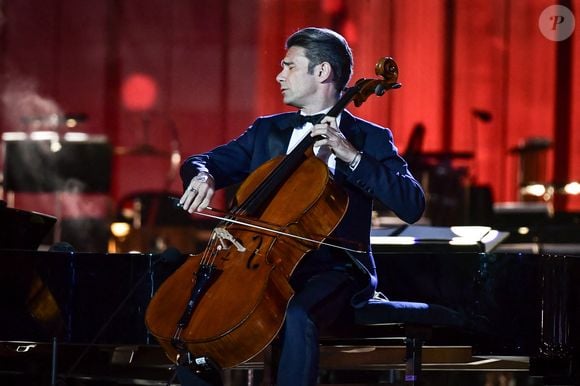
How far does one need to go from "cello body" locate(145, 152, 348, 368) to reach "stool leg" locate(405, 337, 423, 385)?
502 millimetres

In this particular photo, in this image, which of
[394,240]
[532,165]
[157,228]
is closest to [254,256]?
[394,240]

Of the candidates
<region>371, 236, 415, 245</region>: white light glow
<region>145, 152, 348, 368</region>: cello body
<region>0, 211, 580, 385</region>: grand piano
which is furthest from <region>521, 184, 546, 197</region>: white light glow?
<region>145, 152, 348, 368</region>: cello body

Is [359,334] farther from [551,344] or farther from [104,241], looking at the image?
[104,241]

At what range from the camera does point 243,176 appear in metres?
3.30

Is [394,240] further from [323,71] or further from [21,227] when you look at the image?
[21,227]

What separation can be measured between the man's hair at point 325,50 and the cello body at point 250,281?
0.37 meters

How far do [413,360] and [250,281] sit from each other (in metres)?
0.64

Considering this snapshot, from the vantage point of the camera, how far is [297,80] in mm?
3070

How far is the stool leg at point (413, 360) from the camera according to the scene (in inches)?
118

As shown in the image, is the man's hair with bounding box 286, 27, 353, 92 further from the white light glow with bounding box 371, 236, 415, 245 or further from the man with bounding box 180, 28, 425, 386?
the white light glow with bounding box 371, 236, 415, 245

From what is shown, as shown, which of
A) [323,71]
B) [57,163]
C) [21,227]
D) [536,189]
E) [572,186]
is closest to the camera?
[323,71]

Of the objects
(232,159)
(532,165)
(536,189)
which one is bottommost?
(232,159)

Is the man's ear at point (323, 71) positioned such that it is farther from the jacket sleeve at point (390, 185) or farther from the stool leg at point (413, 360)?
the stool leg at point (413, 360)

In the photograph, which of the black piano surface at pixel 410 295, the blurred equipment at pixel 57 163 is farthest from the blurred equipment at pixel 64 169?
the black piano surface at pixel 410 295
